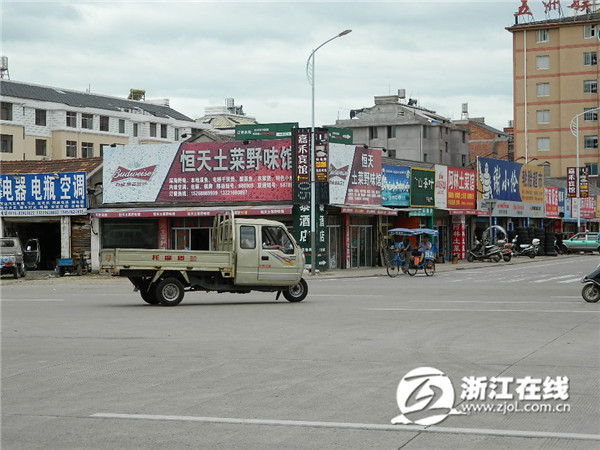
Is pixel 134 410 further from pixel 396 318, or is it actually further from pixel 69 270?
pixel 69 270

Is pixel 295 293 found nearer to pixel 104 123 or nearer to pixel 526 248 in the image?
pixel 526 248

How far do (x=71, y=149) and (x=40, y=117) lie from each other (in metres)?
4.33

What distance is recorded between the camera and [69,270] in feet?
139

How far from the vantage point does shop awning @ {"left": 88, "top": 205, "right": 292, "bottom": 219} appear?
139 feet

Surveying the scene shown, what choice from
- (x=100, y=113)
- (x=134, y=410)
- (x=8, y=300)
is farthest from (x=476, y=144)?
(x=134, y=410)

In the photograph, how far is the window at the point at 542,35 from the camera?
318 ft

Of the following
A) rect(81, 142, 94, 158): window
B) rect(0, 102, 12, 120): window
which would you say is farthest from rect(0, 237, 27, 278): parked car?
rect(81, 142, 94, 158): window

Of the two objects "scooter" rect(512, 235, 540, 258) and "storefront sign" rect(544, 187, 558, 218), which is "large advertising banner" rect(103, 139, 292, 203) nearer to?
"scooter" rect(512, 235, 540, 258)

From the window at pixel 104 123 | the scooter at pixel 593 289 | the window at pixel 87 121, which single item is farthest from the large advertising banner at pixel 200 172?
the window at pixel 104 123

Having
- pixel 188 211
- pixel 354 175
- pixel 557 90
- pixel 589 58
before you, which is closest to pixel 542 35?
pixel 589 58

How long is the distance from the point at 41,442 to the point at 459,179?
163ft

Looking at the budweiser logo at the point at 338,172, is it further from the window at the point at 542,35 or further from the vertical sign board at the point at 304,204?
the window at the point at 542,35

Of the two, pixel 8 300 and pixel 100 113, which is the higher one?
pixel 100 113

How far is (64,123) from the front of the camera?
85.6m
